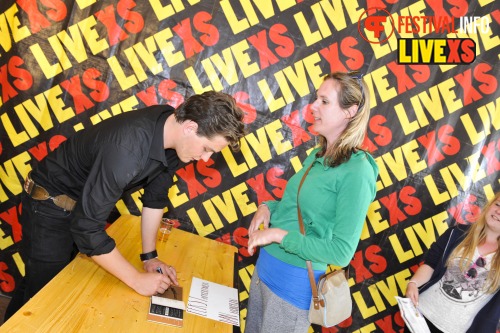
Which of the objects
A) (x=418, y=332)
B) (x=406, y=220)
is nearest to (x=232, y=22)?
(x=406, y=220)

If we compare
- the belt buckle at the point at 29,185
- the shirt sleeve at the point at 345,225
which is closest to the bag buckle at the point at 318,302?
the shirt sleeve at the point at 345,225

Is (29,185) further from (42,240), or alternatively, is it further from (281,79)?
(281,79)

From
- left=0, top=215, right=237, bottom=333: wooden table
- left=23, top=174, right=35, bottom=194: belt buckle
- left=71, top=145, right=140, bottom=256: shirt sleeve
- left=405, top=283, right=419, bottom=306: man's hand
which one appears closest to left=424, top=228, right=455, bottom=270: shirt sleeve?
left=405, top=283, right=419, bottom=306: man's hand

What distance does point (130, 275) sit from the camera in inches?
62.1

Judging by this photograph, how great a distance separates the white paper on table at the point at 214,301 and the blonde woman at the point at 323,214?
131mm

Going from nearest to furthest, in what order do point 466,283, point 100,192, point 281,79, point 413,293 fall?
point 100,192, point 466,283, point 413,293, point 281,79

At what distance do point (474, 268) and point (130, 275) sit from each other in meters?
1.67

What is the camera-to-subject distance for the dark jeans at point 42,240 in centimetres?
175

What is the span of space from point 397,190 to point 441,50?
36.9 inches

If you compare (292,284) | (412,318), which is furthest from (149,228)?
(412,318)

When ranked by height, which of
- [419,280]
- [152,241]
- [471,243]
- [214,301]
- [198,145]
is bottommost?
[419,280]

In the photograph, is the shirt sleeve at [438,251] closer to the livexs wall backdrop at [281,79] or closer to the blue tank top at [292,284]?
the livexs wall backdrop at [281,79]

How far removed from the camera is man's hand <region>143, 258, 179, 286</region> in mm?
1792

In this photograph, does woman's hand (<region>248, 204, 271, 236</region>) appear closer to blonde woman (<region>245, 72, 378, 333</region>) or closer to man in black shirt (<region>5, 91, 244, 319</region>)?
blonde woman (<region>245, 72, 378, 333</region>)
